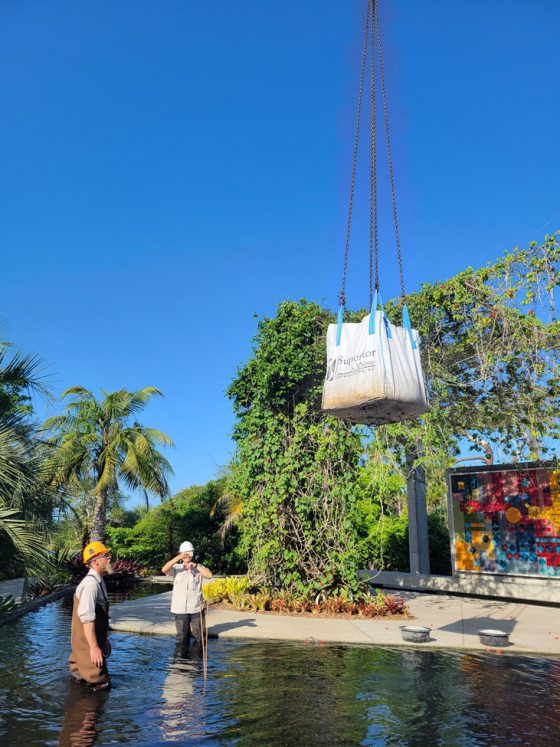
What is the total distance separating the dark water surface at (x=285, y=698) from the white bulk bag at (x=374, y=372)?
2941 mm

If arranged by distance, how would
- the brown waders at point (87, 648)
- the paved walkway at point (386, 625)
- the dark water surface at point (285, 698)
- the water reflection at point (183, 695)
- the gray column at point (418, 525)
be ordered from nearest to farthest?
the dark water surface at point (285, 698), the water reflection at point (183, 695), the brown waders at point (87, 648), the paved walkway at point (386, 625), the gray column at point (418, 525)

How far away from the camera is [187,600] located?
8547 mm

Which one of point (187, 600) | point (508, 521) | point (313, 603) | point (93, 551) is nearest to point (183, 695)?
point (93, 551)

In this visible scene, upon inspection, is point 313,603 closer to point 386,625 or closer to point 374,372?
Answer: point 386,625

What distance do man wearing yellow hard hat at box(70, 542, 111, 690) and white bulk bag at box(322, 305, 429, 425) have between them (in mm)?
2818

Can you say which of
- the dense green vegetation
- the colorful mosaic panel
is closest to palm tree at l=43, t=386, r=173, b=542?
the dense green vegetation

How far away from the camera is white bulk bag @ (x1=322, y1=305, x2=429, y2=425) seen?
565 cm

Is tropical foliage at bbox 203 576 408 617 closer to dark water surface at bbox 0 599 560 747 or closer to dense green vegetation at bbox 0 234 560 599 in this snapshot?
dense green vegetation at bbox 0 234 560 599

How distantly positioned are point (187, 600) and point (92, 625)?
3.08m

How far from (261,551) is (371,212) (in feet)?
27.1

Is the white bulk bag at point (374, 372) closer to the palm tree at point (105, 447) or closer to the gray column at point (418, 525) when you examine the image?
the gray column at point (418, 525)

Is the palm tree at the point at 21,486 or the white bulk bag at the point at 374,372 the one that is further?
the palm tree at the point at 21,486

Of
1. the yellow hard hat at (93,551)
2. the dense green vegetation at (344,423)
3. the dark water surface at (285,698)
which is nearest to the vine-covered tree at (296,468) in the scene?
the dense green vegetation at (344,423)

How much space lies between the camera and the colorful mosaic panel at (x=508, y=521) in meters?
14.7
